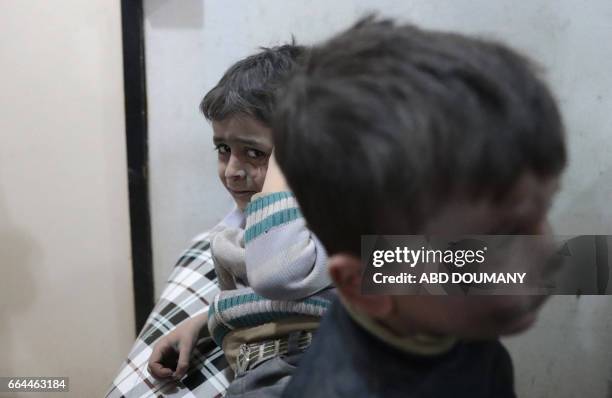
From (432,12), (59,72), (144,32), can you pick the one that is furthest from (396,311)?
(59,72)

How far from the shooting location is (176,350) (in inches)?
32.9

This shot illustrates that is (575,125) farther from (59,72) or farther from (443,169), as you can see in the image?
(59,72)

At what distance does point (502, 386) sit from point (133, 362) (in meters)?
0.66

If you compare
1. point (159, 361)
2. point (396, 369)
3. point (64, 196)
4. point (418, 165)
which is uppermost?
point (418, 165)

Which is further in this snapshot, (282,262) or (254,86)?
(254,86)

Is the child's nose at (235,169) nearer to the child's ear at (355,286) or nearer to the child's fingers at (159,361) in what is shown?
the child's fingers at (159,361)

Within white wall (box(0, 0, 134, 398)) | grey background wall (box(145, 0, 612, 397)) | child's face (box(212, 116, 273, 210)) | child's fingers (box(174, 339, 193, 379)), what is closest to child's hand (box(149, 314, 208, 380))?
child's fingers (box(174, 339, 193, 379))

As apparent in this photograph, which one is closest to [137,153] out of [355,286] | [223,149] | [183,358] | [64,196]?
[64,196]

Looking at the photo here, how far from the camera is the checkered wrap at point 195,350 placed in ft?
A: 2.54

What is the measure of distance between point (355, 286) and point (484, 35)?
0.20m

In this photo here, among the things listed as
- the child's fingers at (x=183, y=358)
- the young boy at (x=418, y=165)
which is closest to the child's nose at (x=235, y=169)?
the child's fingers at (x=183, y=358)

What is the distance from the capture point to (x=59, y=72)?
1.11m

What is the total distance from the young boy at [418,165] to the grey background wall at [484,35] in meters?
0.07

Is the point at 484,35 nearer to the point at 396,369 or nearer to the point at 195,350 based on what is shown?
the point at 396,369
